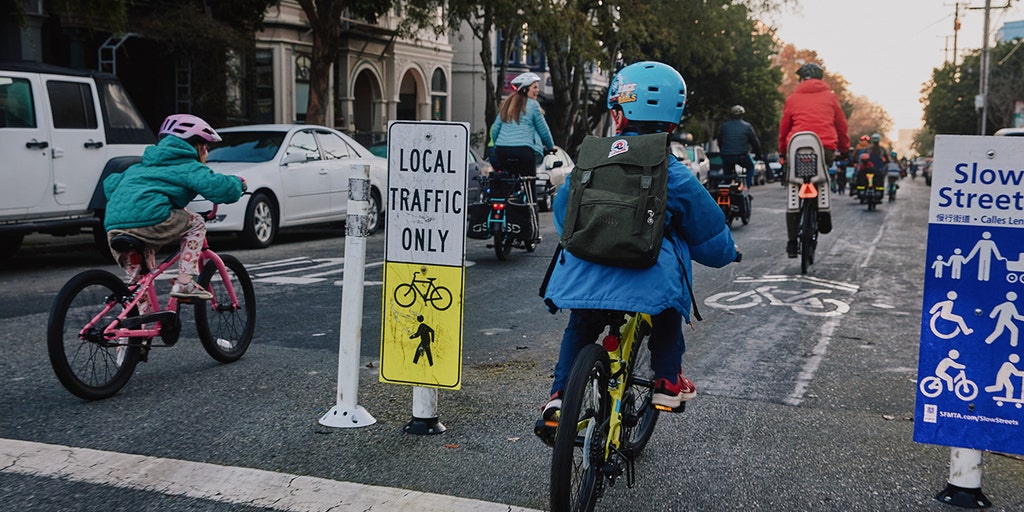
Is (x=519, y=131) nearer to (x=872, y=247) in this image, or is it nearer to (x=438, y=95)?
(x=872, y=247)

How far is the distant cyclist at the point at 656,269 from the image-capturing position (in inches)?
145

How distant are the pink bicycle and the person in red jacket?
6604mm

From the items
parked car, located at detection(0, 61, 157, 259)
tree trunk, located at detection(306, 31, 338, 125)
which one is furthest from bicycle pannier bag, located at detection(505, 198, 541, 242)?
tree trunk, located at detection(306, 31, 338, 125)

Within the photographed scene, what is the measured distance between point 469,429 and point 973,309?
7.53 feet

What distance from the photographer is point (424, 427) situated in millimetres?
4871

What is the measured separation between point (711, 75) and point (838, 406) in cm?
4881

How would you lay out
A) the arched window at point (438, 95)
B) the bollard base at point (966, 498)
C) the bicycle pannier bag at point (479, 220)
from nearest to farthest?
the bollard base at point (966, 498) < the bicycle pannier bag at point (479, 220) < the arched window at point (438, 95)

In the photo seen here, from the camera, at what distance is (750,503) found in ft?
13.1

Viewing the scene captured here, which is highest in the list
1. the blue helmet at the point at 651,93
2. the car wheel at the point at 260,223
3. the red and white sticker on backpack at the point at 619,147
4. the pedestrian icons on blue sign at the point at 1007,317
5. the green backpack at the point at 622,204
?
the blue helmet at the point at 651,93

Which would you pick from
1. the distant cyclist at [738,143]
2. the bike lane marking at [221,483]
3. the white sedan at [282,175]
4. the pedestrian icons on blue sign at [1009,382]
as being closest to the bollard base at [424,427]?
the bike lane marking at [221,483]

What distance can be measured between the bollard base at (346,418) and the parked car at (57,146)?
687cm

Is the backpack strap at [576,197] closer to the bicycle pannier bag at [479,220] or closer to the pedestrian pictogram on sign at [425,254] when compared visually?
the pedestrian pictogram on sign at [425,254]

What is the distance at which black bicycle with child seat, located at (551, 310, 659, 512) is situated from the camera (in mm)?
3287

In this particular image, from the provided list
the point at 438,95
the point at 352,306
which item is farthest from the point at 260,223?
the point at 438,95
